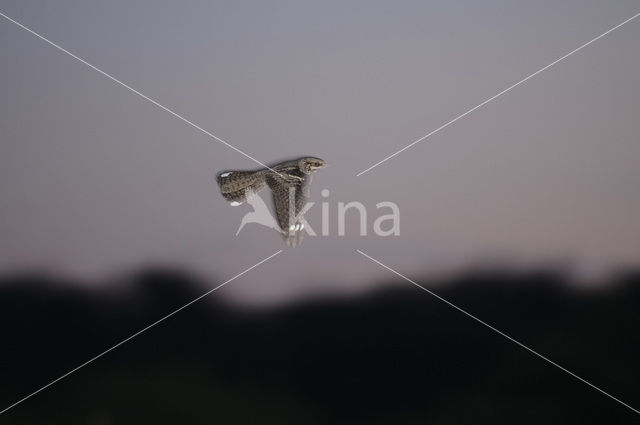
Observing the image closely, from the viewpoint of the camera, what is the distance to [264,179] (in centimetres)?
172

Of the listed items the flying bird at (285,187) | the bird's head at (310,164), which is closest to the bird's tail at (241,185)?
the flying bird at (285,187)

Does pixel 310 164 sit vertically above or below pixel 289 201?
above

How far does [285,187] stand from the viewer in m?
1.68

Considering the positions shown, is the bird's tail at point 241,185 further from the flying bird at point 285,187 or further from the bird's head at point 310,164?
the bird's head at point 310,164

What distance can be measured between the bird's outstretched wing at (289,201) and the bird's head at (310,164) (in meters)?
0.05

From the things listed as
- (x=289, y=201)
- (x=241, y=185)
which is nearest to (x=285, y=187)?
(x=289, y=201)

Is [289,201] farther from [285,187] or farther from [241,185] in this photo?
[241,185]

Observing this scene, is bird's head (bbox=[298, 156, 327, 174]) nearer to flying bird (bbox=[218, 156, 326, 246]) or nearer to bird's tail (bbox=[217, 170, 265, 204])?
flying bird (bbox=[218, 156, 326, 246])

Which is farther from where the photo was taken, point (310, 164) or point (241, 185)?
point (241, 185)

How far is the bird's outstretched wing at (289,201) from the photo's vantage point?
1671mm

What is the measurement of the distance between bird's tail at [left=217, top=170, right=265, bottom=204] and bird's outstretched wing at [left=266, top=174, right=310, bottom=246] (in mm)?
49

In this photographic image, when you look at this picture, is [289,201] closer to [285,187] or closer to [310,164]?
[285,187]

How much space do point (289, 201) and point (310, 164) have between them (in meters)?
0.16

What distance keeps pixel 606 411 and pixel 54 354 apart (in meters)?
2.84
